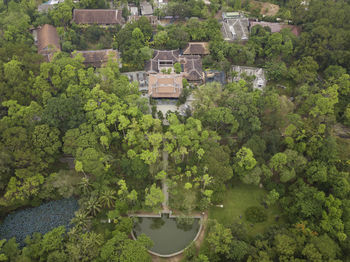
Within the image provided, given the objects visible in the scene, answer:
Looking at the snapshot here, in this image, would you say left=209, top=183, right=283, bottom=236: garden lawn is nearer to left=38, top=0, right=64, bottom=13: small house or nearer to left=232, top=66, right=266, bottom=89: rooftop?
left=232, top=66, right=266, bottom=89: rooftop

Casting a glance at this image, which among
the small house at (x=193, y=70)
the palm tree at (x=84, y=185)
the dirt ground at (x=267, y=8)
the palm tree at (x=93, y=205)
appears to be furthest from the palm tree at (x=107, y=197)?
the dirt ground at (x=267, y=8)

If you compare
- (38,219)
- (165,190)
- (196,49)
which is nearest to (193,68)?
(196,49)

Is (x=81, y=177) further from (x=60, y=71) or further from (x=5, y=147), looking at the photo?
(x=60, y=71)

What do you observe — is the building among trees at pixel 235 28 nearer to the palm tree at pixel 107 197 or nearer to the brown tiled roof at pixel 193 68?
the brown tiled roof at pixel 193 68

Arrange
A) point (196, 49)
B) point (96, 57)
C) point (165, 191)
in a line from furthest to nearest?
point (196, 49) → point (96, 57) → point (165, 191)

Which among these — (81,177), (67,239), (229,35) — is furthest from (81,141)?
(229,35)

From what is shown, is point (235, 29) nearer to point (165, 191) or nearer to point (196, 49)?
point (196, 49)

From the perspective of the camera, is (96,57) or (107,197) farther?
(96,57)
